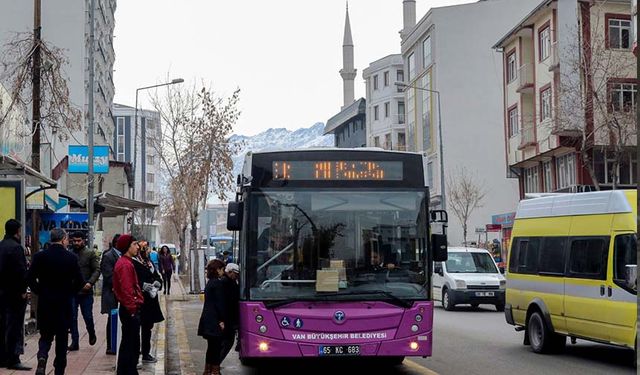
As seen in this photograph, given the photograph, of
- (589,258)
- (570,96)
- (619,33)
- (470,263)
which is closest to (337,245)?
(589,258)

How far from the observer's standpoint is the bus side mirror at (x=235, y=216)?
12086 millimetres

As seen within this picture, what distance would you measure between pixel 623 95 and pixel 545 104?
17.7 feet

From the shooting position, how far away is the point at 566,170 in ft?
140

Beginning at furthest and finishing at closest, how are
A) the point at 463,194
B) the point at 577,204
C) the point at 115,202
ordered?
the point at 463,194, the point at 115,202, the point at 577,204

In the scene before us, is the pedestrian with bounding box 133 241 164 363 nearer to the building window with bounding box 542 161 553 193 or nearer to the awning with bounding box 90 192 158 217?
the awning with bounding box 90 192 158 217

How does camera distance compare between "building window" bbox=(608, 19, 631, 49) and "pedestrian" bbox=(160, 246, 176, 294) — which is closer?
"pedestrian" bbox=(160, 246, 176, 294)

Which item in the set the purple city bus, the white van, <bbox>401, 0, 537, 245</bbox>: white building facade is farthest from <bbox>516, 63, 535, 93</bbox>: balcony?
the purple city bus

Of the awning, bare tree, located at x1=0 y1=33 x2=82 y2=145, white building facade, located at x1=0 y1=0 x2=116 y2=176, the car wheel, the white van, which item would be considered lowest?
the car wheel

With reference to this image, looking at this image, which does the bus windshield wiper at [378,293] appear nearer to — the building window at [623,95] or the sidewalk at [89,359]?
the sidewalk at [89,359]

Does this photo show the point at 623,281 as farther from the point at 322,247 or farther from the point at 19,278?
the point at 19,278

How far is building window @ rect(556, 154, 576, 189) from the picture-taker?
41769mm

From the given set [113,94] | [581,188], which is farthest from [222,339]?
[113,94]

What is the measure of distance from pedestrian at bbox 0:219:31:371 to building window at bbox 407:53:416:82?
60.2m

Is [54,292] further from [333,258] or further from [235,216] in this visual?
[333,258]
